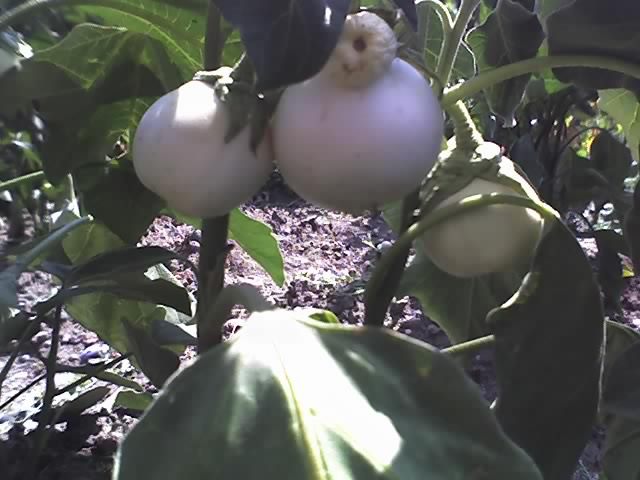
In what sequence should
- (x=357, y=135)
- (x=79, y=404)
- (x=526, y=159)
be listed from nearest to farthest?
(x=357, y=135), (x=79, y=404), (x=526, y=159)

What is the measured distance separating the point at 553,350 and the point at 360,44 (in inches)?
8.6

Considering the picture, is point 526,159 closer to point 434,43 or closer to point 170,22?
point 434,43

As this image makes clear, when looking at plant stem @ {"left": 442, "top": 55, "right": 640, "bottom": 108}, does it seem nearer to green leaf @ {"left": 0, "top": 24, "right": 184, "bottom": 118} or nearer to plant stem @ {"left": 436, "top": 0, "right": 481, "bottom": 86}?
plant stem @ {"left": 436, "top": 0, "right": 481, "bottom": 86}

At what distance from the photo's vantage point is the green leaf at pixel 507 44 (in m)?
0.60

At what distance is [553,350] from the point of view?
499 mm

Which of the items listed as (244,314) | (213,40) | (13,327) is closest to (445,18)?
(213,40)

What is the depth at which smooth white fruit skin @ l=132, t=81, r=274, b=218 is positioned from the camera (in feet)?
1.40

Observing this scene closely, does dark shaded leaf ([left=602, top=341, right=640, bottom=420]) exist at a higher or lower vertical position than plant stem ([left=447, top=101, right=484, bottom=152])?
lower

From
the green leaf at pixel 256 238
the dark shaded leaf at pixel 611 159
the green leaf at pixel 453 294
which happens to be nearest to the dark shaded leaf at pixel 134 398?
the green leaf at pixel 256 238

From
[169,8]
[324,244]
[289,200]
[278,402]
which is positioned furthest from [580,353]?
[289,200]

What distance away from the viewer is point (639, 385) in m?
0.57

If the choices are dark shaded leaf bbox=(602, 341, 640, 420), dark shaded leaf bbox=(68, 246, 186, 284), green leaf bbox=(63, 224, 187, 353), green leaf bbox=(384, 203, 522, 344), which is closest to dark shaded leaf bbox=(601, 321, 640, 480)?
dark shaded leaf bbox=(602, 341, 640, 420)

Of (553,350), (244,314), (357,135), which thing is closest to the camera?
(357,135)

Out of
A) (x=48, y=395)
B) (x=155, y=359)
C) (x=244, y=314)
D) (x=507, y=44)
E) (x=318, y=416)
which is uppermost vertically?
(x=507, y=44)
